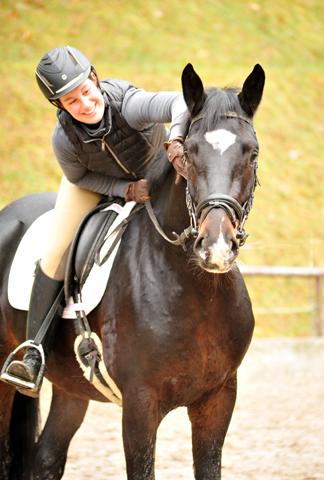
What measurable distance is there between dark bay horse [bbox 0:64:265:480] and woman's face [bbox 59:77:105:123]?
46 cm

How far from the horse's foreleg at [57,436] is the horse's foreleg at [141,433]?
1.46m

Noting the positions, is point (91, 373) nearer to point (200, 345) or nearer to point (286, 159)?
point (200, 345)

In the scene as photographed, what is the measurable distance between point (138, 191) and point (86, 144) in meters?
0.41

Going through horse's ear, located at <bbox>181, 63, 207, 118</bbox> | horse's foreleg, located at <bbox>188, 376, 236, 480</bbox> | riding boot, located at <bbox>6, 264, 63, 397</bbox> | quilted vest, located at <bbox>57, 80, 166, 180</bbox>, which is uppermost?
horse's ear, located at <bbox>181, 63, 207, 118</bbox>

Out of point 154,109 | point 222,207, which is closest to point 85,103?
point 154,109

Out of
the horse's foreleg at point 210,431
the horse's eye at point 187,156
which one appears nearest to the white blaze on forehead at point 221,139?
the horse's eye at point 187,156

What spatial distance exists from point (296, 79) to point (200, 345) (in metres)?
13.6

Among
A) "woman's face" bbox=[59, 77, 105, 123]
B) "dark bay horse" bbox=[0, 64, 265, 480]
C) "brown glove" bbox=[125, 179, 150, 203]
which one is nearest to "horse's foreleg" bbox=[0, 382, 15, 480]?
"dark bay horse" bbox=[0, 64, 265, 480]

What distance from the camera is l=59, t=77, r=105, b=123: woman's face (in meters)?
2.92

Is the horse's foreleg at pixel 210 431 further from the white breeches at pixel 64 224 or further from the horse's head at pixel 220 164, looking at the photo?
the white breeches at pixel 64 224

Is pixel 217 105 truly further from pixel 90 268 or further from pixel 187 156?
pixel 90 268

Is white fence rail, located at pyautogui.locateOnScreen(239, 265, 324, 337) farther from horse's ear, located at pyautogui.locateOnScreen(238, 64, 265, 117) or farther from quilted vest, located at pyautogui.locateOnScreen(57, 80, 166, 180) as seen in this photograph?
horse's ear, located at pyautogui.locateOnScreen(238, 64, 265, 117)

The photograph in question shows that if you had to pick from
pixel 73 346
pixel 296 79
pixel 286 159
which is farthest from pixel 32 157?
pixel 73 346

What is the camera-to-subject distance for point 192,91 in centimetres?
249
